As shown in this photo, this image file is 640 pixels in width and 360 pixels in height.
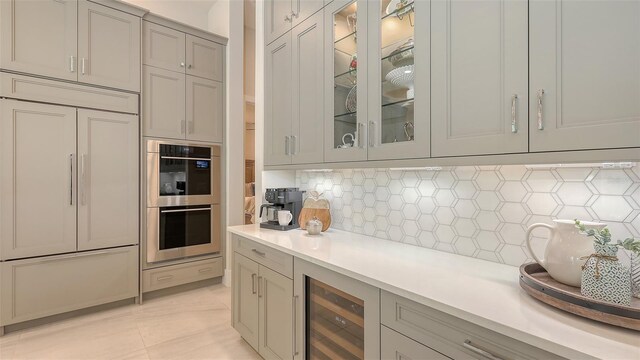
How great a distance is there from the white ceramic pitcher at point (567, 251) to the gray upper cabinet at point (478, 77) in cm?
30

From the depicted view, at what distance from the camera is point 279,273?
1.71m

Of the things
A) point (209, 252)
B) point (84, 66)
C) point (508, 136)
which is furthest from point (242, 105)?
point (508, 136)

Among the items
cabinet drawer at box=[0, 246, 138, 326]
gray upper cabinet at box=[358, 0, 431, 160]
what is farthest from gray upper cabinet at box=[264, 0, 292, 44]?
cabinet drawer at box=[0, 246, 138, 326]

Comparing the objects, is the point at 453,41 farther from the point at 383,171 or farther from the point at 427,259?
the point at 427,259

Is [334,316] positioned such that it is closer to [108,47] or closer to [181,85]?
[181,85]

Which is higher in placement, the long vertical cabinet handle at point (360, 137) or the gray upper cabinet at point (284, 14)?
the gray upper cabinet at point (284, 14)

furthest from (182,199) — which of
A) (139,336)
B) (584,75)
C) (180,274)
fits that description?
(584,75)

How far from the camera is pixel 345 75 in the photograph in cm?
175

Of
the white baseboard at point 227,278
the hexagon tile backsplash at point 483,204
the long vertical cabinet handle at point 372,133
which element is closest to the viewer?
the hexagon tile backsplash at point 483,204

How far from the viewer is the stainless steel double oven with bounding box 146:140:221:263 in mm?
2912

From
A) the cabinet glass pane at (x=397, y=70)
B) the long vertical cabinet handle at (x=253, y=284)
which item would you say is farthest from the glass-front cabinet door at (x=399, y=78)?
the long vertical cabinet handle at (x=253, y=284)

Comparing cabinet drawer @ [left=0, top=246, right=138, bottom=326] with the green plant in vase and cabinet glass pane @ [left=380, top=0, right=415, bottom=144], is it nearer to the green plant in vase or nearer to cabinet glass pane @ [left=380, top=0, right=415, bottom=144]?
cabinet glass pane @ [left=380, top=0, right=415, bottom=144]

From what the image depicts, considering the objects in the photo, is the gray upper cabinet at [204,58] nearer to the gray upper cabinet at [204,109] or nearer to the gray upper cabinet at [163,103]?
the gray upper cabinet at [204,109]

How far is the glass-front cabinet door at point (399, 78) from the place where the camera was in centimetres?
132
